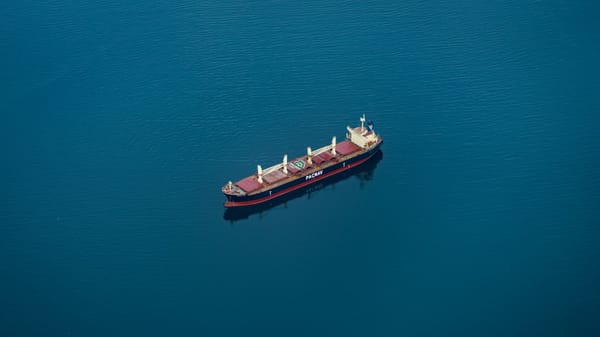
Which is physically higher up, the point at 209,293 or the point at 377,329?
the point at 209,293

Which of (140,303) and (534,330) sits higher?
(140,303)

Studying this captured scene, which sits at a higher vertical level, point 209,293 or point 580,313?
point 209,293

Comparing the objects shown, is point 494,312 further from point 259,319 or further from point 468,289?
point 259,319

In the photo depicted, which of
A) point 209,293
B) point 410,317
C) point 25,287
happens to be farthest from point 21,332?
point 410,317

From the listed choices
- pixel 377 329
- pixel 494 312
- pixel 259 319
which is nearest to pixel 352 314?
pixel 377 329

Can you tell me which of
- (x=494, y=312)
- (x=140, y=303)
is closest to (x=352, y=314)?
(x=494, y=312)

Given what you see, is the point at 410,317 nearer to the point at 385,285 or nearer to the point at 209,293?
the point at 385,285

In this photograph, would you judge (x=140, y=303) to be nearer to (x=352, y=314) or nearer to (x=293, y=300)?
(x=293, y=300)
